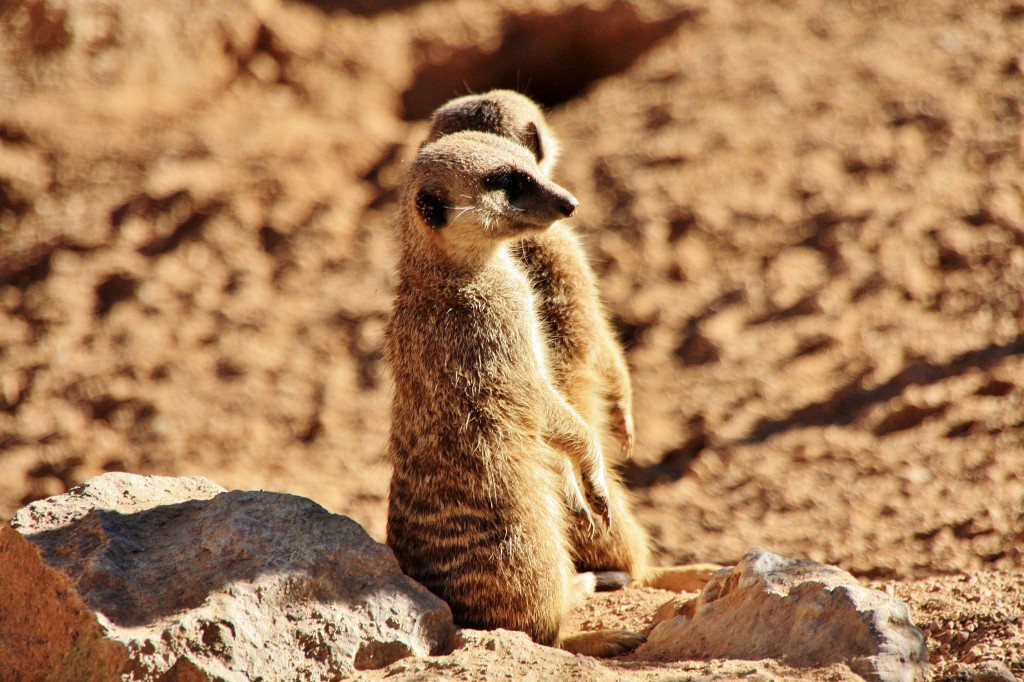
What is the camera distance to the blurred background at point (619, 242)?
4.82 metres

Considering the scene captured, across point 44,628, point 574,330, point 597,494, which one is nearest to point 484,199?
point 574,330

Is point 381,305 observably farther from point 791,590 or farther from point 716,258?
point 791,590

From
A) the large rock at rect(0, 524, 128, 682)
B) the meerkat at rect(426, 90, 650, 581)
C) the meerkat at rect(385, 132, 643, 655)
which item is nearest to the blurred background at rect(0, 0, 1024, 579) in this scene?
the meerkat at rect(426, 90, 650, 581)

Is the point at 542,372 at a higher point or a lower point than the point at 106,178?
lower

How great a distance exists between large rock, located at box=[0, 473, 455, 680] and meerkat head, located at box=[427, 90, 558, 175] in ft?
5.14

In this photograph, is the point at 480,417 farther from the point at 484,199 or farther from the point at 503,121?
the point at 503,121

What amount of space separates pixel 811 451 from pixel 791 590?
2.31m

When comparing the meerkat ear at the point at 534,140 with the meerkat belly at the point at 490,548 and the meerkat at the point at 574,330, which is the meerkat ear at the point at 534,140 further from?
the meerkat belly at the point at 490,548

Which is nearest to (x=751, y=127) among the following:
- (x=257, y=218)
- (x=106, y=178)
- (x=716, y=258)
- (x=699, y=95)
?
(x=699, y=95)

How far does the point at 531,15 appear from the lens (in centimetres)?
767

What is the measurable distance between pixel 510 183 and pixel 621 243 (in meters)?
3.31

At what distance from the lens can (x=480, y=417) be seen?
2.92 m

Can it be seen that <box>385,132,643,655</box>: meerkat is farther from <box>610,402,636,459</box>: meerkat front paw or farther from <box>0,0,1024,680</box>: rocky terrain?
<box>0,0,1024,680</box>: rocky terrain

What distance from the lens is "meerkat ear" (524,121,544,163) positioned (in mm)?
3713
